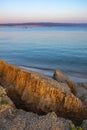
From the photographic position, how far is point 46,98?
12.4 metres

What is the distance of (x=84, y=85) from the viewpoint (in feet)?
63.4

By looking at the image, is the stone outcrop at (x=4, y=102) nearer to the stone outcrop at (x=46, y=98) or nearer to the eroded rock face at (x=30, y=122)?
the eroded rock face at (x=30, y=122)

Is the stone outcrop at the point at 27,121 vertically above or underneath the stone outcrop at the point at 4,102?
underneath

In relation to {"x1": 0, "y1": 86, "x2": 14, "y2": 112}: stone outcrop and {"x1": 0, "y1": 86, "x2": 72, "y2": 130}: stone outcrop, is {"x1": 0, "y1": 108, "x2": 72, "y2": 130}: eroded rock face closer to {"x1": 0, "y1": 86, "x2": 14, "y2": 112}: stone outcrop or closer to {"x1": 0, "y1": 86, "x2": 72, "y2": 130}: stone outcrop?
{"x1": 0, "y1": 86, "x2": 72, "y2": 130}: stone outcrop

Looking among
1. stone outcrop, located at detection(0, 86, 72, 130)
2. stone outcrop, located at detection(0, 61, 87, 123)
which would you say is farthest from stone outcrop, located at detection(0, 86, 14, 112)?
stone outcrop, located at detection(0, 61, 87, 123)

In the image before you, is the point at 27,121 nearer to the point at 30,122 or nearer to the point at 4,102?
the point at 30,122

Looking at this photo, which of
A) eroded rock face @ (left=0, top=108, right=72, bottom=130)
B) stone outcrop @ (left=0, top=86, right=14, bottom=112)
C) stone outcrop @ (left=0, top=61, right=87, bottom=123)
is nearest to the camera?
eroded rock face @ (left=0, top=108, right=72, bottom=130)

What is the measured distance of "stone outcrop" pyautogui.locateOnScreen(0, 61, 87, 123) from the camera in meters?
12.3

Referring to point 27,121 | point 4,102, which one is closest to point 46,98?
point 4,102

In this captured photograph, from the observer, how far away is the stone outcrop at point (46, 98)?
12.3 m

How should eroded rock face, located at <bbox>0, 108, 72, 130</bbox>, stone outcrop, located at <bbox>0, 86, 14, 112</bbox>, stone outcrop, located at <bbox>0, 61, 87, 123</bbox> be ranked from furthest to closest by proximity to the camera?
stone outcrop, located at <bbox>0, 61, 87, 123</bbox>
stone outcrop, located at <bbox>0, 86, 14, 112</bbox>
eroded rock face, located at <bbox>0, 108, 72, 130</bbox>

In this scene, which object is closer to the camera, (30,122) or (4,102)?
(30,122)

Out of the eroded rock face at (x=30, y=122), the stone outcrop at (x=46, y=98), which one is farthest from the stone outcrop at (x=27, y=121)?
the stone outcrop at (x=46, y=98)

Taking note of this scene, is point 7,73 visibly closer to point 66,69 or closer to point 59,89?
point 59,89
